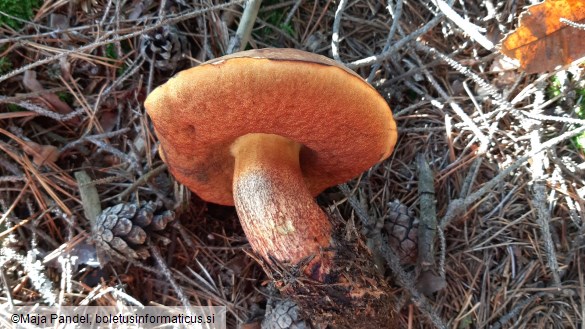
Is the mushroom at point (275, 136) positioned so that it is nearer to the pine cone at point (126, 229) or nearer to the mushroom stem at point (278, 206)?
the mushroom stem at point (278, 206)

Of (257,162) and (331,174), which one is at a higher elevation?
(257,162)

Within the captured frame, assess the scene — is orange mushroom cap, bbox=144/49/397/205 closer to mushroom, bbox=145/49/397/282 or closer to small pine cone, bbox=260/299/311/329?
mushroom, bbox=145/49/397/282

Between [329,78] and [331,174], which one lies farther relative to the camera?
[331,174]

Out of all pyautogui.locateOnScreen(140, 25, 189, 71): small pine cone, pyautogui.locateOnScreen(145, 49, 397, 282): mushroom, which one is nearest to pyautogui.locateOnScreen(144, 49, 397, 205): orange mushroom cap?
pyautogui.locateOnScreen(145, 49, 397, 282): mushroom

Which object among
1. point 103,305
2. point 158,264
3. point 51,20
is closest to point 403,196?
point 158,264

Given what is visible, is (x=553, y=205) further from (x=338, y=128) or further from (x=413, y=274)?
(x=338, y=128)

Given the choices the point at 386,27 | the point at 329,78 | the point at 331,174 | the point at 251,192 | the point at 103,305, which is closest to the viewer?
the point at 329,78

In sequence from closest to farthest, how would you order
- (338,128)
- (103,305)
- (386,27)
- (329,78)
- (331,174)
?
(329,78) < (338,128) < (103,305) < (331,174) < (386,27)

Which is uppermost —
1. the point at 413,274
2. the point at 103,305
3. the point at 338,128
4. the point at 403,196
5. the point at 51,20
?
the point at 51,20
